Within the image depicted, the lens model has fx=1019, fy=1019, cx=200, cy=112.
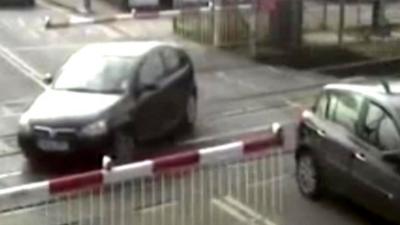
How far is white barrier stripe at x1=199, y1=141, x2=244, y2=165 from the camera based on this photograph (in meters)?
6.49

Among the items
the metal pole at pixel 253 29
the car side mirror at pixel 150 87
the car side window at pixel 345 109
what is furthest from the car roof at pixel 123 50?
the metal pole at pixel 253 29

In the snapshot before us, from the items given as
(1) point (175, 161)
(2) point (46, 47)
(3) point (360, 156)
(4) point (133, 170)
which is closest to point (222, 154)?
(1) point (175, 161)

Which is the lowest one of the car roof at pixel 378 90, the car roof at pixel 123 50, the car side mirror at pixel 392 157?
the car side mirror at pixel 392 157

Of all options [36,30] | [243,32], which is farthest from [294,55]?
[36,30]

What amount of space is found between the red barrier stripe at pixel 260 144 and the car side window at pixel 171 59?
6.37m

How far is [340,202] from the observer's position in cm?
969

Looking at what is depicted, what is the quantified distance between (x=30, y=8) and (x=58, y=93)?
41.6ft

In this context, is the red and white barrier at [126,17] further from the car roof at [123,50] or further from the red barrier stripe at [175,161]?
the red barrier stripe at [175,161]

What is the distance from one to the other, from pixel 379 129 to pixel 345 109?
0.64m

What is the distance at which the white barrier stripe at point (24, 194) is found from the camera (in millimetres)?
5648

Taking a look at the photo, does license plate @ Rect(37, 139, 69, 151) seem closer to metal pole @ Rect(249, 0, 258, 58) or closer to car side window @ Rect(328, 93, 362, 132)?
car side window @ Rect(328, 93, 362, 132)

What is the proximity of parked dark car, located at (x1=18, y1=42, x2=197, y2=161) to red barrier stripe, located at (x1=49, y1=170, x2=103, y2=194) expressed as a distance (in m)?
5.40

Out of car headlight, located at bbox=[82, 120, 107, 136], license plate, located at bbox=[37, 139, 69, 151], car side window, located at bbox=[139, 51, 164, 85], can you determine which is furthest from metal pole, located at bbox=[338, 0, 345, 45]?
license plate, located at bbox=[37, 139, 69, 151]

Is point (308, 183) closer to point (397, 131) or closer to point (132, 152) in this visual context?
point (397, 131)
